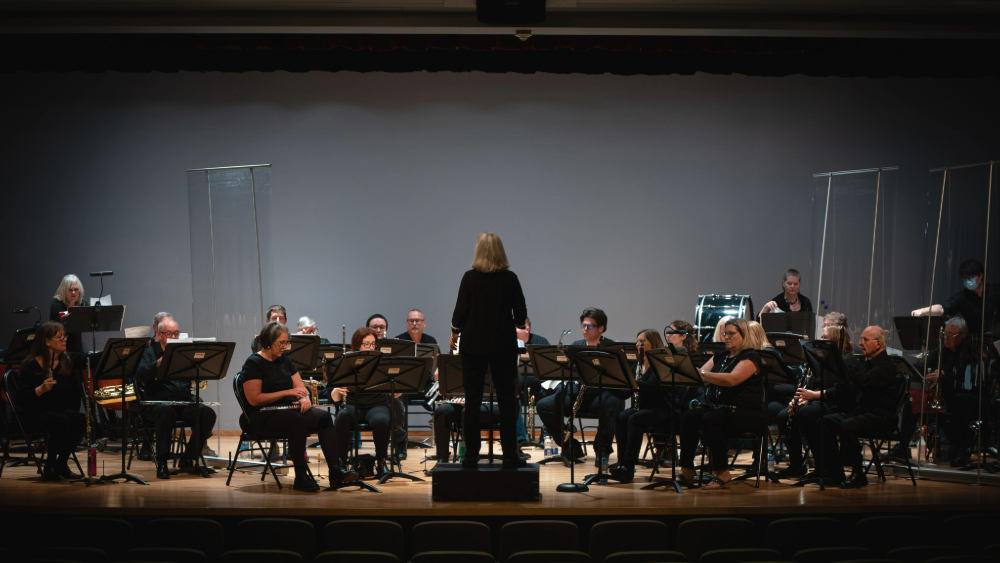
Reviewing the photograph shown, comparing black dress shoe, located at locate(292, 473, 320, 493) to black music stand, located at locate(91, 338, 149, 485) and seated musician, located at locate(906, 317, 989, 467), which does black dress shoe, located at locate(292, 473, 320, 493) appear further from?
seated musician, located at locate(906, 317, 989, 467)

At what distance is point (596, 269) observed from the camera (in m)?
8.65

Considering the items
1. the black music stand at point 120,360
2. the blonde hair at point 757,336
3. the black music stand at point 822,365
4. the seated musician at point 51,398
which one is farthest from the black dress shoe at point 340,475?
the black music stand at point 822,365

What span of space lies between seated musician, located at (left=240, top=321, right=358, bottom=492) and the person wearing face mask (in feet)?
14.6

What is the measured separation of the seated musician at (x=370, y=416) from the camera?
5.52m

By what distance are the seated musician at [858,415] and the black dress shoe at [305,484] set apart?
131 inches

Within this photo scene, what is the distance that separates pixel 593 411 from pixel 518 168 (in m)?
3.38

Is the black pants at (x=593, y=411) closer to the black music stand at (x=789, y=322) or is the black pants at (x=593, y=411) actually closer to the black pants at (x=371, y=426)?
the black pants at (x=371, y=426)

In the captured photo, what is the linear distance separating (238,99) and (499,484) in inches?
231

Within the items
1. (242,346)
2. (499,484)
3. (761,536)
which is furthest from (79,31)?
(761,536)

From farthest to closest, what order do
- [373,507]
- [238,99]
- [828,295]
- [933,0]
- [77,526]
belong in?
[238,99]
[828,295]
[933,0]
[373,507]
[77,526]

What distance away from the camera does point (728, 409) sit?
16.9ft

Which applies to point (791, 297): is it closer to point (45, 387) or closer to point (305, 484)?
point (305, 484)

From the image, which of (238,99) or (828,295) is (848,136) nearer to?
(828,295)

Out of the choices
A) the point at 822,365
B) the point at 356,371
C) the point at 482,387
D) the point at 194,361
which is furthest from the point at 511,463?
the point at 194,361
